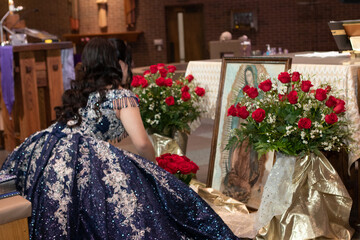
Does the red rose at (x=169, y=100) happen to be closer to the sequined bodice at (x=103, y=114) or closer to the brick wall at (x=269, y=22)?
the sequined bodice at (x=103, y=114)

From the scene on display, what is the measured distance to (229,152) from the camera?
406 centimetres

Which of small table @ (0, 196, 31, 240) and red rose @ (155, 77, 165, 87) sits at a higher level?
red rose @ (155, 77, 165, 87)

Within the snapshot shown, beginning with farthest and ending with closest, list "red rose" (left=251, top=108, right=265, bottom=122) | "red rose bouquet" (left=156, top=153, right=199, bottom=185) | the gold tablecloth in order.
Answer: "red rose bouquet" (left=156, top=153, right=199, bottom=185)
"red rose" (left=251, top=108, right=265, bottom=122)
the gold tablecloth

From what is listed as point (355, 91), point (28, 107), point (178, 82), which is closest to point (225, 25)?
point (28, 107)

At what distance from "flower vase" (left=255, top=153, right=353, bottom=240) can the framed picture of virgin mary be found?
1.57ft

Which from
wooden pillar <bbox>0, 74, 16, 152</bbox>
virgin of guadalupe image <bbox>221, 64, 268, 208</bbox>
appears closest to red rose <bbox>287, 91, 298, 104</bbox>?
virgin of guadalupe image <bbox>221, 64, 268, 208</bbox>

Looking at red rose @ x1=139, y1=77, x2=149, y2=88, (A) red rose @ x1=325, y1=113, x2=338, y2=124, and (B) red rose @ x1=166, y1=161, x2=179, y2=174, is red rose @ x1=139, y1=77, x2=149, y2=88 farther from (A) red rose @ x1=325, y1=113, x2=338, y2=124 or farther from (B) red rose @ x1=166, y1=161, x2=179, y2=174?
(A) red rose @ x1=325, y1=113, x2=338, y2=124

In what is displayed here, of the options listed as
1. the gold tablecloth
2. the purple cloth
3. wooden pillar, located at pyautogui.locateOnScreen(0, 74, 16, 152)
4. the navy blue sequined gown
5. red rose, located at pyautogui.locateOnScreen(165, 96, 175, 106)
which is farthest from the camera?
Result: wooden pillar, located at pyautogui.locateOnScreen(0, 74, 16, 152)

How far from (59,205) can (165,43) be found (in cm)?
1078

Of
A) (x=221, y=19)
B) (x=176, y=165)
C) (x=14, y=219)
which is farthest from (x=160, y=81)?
(x=221, y=19)

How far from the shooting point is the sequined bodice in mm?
2967

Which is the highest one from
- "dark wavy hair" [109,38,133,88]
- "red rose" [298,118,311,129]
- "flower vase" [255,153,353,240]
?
"dark wavy hair" [109,38,133,88]

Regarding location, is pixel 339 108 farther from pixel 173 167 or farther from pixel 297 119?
pixel 173 167

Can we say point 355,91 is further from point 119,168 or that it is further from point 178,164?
point 119,168
